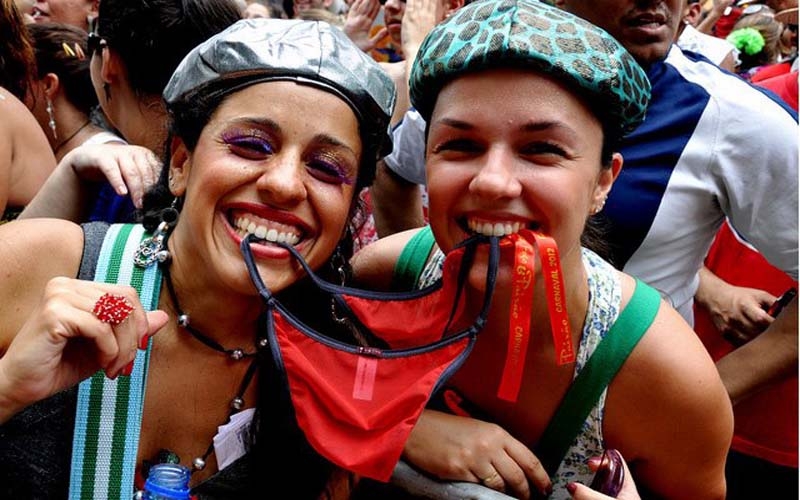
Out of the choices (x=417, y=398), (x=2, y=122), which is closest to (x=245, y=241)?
(x=417, y=398)

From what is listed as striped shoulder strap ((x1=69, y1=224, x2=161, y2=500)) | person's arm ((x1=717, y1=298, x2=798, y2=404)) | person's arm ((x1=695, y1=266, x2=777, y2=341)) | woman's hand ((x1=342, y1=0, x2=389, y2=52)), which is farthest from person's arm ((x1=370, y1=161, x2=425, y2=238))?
woman's hand ((x1=342, y1=0, x2=389, y2=52))

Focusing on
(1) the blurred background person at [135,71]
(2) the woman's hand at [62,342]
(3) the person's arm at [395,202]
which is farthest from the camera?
(3) the person's arm at [395,202]

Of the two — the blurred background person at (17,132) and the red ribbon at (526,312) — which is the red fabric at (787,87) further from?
the blurred background person at (17,132)

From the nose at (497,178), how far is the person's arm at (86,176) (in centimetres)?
106

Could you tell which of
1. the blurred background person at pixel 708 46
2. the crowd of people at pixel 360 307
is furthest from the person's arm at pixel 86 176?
the blurred background person at pixel 708 46

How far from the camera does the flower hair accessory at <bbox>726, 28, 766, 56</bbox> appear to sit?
5270 mm

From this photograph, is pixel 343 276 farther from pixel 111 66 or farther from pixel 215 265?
pixel 111 66

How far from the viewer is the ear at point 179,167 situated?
181 centimetres

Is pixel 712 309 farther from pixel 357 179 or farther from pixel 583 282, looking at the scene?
pixel 357 179

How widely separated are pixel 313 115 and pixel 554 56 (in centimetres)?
52

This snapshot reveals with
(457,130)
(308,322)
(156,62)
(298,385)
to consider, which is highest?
(457,130)

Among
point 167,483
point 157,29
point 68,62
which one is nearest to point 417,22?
point 157,29

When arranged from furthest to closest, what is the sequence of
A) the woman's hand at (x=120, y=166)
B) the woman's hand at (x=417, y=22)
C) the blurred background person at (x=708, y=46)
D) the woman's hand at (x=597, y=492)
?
the blurred background person at (x=708, y=46)
the woman's hand at (x=417, y=22)
the woman's hand at (x=120, y=166)
the woman's hand at (x=597, y=492)

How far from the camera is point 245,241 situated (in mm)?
1595
